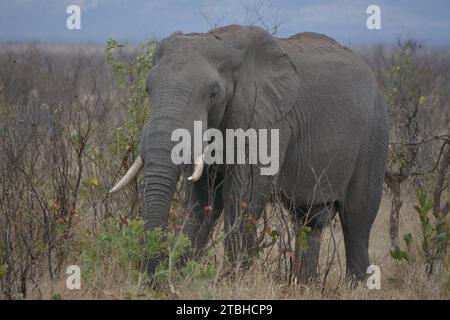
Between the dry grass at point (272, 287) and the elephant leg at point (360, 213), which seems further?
the elephant leg at point (360, 213)

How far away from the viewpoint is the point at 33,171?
22.0 feet

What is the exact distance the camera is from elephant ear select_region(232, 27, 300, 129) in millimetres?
6238

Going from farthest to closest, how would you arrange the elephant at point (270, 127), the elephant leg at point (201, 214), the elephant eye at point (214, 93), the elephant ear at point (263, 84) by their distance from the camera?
1. the elephant leg at point (201, 214)
2. the elephant ear at point (263, 84)
3. the elephant eye at point (214, 93)
4. the elephant at point (270, 127)

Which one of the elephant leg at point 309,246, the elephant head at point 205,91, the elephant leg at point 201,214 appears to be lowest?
the elephant leg at point 309,246

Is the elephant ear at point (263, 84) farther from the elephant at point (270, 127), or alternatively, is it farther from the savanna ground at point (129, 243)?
the savanna ground at point (129, 243)

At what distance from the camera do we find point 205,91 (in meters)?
5.84

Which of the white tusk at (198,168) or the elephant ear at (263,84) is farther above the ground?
the elephant ear at (263,84)

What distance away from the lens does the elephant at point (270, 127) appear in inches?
222

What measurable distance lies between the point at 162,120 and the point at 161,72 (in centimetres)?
40

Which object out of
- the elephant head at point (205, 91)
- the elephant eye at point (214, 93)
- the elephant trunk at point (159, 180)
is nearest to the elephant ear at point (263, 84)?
the elephant head at point (205, 91)

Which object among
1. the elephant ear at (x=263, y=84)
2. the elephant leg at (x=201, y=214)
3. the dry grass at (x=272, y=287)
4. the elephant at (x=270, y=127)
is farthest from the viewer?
the elephant leg at (x=201, y=214)

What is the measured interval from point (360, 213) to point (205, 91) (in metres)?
1.96

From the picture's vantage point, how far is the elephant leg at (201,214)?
6.35 meters

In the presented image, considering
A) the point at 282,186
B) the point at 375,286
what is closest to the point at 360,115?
the point at 282,186
